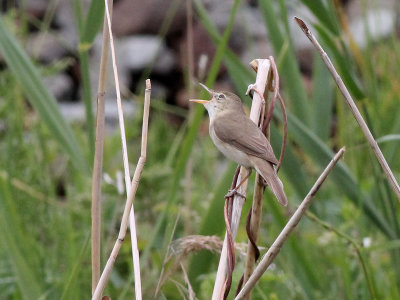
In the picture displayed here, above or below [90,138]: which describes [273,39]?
above

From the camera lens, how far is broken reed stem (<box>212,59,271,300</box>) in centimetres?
137

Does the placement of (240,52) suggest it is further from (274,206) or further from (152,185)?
(274,206)

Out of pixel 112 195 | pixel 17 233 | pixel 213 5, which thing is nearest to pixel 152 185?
pixel 112 195

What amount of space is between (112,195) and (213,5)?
444 cm

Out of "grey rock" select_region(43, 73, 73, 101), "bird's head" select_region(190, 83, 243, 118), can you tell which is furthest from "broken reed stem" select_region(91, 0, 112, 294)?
"grey rock" select_region(43, 73, 73, 101)

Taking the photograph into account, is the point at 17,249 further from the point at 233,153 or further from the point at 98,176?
the point at 233,153

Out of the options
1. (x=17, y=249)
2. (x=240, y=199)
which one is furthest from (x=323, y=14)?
(x=17, y=249)

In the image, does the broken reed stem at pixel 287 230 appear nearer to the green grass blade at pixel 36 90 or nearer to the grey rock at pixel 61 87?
the green grass blade at pixel 36 90

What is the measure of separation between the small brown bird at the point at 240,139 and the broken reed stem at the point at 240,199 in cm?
2

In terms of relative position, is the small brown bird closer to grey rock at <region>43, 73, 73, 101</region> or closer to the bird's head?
the bird's head

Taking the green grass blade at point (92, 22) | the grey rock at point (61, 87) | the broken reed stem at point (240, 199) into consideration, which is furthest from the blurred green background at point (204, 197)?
the grey rock at point (61, 87)

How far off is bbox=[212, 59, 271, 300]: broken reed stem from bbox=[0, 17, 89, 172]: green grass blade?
580mm

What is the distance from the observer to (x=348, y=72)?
72.7 inches

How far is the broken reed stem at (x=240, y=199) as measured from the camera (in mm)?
1365
